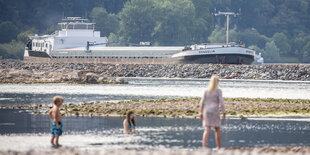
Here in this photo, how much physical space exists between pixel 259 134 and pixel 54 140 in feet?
25.9

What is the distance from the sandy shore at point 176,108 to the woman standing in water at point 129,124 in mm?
6227

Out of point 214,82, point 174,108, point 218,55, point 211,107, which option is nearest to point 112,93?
point 174,108

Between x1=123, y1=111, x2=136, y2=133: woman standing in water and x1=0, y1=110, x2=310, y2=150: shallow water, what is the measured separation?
286 mm

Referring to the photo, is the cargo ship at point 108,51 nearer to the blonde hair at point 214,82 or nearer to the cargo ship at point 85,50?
the cargo ship at point 85,50

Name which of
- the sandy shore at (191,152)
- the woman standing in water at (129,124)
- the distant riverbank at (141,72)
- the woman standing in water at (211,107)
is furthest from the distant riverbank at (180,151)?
the distant riverbank at (141,72)

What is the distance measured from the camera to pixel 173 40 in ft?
650

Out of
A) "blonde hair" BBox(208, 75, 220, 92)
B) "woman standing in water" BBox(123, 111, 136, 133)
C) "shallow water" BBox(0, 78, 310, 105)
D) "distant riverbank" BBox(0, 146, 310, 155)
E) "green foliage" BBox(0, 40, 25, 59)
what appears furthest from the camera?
"green foliage" BBox(0, 40, 25, 59)

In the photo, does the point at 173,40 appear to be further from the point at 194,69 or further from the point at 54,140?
the point at 54,140

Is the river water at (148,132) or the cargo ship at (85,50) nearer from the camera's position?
the river water at (148,132)

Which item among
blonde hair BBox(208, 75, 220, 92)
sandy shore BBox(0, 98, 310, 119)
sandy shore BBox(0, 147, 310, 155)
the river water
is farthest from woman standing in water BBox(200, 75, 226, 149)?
sandy shore BBox(0, 98, 310, 119)

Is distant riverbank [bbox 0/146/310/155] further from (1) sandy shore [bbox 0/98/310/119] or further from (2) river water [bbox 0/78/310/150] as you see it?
(1) sandy shore [bbox 0/98/310/119]

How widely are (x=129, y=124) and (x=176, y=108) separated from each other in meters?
9.48

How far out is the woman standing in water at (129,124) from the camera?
101ft

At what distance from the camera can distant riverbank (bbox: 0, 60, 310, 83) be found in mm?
86438
